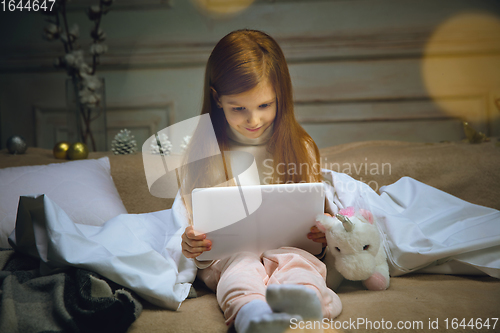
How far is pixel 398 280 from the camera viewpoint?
2.65ft

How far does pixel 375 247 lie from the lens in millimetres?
742

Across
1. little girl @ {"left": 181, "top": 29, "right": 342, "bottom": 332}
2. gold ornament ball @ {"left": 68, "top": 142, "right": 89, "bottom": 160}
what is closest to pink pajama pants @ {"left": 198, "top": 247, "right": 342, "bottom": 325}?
little girl @ {"left": 181, "top": 29, "right": 342, "bottom": 332}

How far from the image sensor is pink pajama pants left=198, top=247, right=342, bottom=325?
59cm

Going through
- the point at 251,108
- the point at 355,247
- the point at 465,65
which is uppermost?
the point at 465,65

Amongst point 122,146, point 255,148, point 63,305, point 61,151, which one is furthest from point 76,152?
point 63,305

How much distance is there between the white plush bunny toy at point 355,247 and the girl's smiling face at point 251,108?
308 mm

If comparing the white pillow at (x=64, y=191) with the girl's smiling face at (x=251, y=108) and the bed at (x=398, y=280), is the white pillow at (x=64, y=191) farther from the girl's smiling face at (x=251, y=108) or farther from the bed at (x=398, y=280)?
the girl's smiling face at (x=251, y=108)

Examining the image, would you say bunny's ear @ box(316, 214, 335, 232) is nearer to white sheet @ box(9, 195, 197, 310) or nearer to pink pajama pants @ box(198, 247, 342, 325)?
pink pajama pants @ box(198, 247, 342, 325)

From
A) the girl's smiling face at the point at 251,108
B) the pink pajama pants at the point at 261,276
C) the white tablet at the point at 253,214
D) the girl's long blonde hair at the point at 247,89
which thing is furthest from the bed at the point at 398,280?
the girl's smiling face at the point at 251,108

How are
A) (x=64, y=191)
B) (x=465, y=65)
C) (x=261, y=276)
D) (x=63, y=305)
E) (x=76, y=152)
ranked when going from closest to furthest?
(x=63, y=305) < (x=261, y=276) < (x=64, y=191) < (x=76, y=152) < (x=465, y=65)

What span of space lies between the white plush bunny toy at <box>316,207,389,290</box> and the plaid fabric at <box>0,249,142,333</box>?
396mm

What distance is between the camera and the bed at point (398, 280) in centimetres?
57

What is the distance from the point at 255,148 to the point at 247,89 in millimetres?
187

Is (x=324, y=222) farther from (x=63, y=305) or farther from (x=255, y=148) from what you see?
(x=63, y=305)
